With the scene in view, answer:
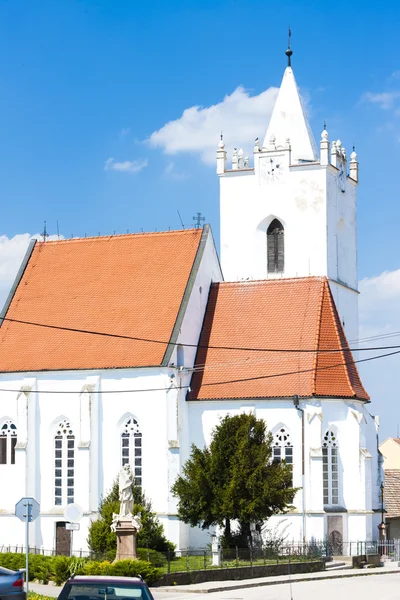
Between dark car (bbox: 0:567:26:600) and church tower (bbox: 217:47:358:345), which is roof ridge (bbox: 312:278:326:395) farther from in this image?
dark car (bbox: 0:567:26:600)

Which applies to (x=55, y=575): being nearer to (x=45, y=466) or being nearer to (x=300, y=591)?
(x=300, y=591)

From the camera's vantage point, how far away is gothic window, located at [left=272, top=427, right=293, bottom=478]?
4834 cm

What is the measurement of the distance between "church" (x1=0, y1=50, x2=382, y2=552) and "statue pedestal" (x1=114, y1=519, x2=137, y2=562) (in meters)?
10.1

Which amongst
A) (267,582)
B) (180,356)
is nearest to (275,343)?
(180,356)

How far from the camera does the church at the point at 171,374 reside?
48375 mm

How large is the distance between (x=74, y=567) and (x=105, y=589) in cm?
2070

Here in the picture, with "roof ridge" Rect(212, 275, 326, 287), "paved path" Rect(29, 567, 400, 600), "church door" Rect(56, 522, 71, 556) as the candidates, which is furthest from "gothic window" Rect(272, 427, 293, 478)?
"church door" Rect(56, 522, 71, 556)

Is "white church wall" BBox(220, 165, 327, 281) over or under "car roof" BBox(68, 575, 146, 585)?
over

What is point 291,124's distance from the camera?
Result: 5972cm

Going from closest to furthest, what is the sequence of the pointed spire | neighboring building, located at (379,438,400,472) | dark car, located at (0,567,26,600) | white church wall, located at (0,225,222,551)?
dark car, located at (0,567,26,600) → white church wall, located at (0,225,222,551) → the pointed spire → neighboring building, located at (379,438,400,472)

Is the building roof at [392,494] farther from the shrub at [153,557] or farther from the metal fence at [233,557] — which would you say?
the shrub at [153,557]

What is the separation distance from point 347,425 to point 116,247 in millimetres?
14402

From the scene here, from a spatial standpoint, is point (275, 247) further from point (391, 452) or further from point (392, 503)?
point (391, 452)

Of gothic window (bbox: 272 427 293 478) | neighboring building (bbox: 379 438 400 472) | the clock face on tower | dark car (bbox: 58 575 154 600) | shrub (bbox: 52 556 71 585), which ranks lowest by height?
shrub (bbox: 52 556 71 585)
